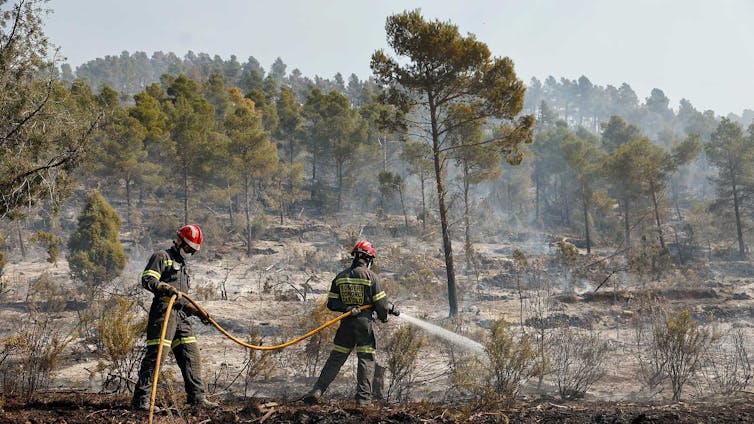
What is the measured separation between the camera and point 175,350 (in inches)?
209

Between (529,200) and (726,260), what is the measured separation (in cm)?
1969

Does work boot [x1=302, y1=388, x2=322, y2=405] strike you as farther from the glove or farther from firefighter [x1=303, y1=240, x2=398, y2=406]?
the glove

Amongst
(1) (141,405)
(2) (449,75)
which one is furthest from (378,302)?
(2) (449,75)

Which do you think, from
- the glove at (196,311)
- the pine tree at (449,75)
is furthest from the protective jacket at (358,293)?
the pine tree at (449,75)

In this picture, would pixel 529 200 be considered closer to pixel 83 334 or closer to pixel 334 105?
pixel 334 105

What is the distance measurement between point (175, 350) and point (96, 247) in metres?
14.3

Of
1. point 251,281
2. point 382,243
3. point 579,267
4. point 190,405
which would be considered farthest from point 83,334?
point 382,243

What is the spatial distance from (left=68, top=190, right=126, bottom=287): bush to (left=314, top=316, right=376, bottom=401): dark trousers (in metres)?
14.1

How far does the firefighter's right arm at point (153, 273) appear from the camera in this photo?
15.9 feet

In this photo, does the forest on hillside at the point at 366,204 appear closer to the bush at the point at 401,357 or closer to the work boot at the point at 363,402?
the bush at the point at 401,357

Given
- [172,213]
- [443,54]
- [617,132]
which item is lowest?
[172,213]

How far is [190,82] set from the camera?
115ft

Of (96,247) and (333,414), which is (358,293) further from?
(96,247)

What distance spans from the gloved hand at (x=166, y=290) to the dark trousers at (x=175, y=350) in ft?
0.35
